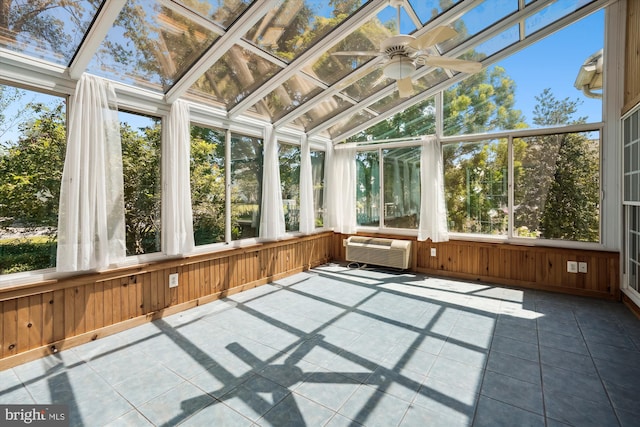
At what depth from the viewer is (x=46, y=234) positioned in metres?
2.52

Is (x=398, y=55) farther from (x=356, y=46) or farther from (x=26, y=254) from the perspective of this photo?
(x=26, y=254)

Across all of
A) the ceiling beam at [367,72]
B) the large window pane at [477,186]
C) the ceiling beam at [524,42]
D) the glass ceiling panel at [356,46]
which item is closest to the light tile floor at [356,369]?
the large window pane at [477,186]

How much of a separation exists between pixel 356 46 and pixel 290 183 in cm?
232

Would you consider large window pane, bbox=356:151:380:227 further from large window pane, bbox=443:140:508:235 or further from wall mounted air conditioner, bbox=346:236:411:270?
large window pane, bbox=443:140:508:235

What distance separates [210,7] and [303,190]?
2.93 m

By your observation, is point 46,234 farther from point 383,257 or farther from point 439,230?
point 439,230

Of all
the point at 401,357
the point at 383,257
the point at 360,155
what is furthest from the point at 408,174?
the point at 401,357

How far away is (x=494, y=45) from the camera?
11.7ft

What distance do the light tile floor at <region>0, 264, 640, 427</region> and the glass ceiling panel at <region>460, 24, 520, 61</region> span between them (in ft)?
9.95

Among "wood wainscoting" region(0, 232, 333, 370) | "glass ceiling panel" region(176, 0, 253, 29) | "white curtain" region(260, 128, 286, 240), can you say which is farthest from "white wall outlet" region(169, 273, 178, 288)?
"glass ceiling panel" region(176, 0, 253, 29)

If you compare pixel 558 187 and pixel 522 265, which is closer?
pixel 558 187

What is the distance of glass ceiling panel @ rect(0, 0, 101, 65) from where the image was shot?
2.03 metres

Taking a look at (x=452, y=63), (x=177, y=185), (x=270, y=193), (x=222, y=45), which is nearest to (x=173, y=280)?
(x=177, y=185)

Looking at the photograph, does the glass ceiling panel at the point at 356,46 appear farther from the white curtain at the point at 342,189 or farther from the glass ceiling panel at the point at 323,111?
the white curtain at the point at 342,189
